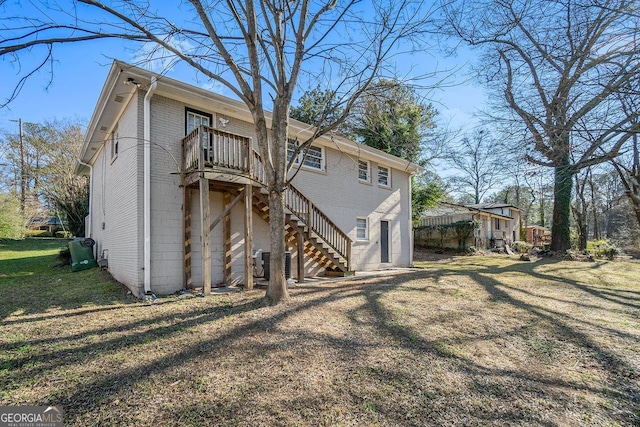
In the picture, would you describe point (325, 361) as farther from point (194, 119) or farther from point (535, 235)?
point (535, 235)

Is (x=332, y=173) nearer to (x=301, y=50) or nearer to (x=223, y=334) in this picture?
(x=301, y=50)

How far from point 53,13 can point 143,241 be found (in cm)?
430

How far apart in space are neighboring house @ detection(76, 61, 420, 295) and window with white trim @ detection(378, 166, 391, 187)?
2.87 metres

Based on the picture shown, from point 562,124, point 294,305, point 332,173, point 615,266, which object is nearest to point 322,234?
point 332,173

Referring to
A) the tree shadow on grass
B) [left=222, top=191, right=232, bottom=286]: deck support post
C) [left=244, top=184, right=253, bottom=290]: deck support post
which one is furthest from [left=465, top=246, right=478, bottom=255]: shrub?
[left=244, top=184, right=253, bottom=290]: deck support post

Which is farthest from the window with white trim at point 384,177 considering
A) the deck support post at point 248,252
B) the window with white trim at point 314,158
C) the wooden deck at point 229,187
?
the deck support post at point 248,252

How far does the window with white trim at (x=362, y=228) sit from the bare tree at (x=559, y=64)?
6.37 m

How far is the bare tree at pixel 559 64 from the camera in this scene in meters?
4.55

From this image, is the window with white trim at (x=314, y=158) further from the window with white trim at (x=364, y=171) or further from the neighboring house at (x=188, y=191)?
the window with white trim at (x=364, y=171)

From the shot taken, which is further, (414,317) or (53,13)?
(414,317)

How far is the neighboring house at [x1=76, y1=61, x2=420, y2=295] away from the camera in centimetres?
687

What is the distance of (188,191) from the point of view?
7516 millimetres

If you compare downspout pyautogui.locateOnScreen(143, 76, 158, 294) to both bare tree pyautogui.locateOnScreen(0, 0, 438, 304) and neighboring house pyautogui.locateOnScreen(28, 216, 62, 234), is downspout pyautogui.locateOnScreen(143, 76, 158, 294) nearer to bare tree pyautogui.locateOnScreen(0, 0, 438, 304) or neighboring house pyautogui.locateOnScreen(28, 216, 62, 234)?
bare tree pyautogui.locateOnScreen(0, 0, 438, 304)

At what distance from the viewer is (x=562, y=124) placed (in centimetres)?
579
